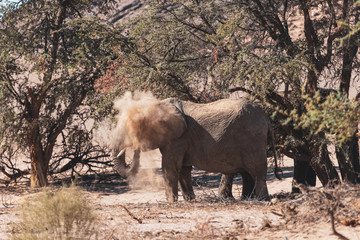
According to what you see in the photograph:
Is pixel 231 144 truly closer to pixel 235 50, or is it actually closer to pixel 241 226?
pixel 235 50

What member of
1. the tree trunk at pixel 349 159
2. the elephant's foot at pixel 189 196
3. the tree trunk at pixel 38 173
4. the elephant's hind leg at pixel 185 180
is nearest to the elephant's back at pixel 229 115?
the elephant's hind leg at pixel 185 180

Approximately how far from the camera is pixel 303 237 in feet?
19.0

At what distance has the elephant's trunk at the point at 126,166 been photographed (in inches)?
388

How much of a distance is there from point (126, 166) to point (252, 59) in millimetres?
3057

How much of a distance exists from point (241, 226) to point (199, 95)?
20.2 ft

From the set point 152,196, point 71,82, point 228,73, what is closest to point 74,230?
point 228,73

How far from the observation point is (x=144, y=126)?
9.99 m

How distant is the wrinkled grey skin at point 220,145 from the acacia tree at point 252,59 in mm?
525

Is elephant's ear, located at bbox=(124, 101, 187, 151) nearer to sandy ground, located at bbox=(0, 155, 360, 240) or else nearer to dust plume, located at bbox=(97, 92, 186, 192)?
dust plume, located at bbox=(97, 92, 186, 192)

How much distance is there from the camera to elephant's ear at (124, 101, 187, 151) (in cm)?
988

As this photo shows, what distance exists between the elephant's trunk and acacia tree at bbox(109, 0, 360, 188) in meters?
1.90

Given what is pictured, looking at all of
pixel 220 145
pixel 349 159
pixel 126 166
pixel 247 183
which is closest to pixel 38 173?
pixel 126 166

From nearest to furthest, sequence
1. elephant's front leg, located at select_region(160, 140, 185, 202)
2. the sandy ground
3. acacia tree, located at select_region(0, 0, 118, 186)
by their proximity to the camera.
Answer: the sandy ground < elephant's front leg, located at select_region(160, 140, 185, 202) < acacia tree, located at select_region(0, 0, 118, 186)

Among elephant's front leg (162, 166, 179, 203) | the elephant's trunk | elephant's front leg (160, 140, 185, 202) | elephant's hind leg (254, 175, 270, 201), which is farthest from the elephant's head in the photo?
elephant's hind leg (254, 175, 270, 201)
